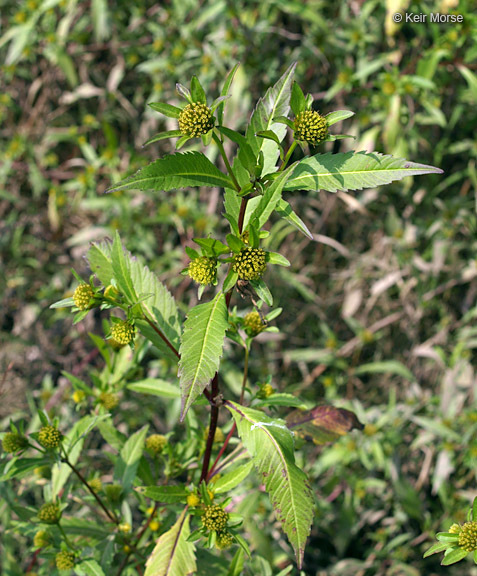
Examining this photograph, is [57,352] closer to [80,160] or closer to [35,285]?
[35,285]

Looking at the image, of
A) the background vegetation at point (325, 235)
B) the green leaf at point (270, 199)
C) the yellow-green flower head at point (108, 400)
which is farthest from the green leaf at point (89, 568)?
the background vegetation at point (325, 235)

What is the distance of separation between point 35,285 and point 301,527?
8.10 ft

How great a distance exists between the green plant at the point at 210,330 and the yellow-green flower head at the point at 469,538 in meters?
0.25

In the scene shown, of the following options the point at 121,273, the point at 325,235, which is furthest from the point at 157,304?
the point at 325,235

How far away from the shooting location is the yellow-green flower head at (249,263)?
789 mm

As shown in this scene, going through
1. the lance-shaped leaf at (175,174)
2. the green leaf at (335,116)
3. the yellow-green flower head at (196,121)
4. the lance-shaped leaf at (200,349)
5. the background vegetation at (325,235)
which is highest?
the yellow-green flower head at (196,121)

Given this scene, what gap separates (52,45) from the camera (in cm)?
278

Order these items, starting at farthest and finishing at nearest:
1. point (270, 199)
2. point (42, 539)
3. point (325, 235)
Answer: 1. point (325, 235)
2. point (42, 539)
3. point (270, 199)

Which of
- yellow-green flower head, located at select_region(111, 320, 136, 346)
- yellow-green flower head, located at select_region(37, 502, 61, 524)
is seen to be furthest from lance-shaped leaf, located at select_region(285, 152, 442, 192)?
yellow-green flower head, located at select_region(37, 502, 61, 524)

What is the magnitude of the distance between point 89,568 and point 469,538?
2.31 feet

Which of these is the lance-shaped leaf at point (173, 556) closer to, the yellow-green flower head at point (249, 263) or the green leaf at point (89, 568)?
the green leaf at point (89, 568)

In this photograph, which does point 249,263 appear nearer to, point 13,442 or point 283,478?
point 283,478

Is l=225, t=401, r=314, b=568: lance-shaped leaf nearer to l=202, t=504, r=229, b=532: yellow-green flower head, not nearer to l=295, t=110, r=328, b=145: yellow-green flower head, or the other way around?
l=202, t=504, r=229, b=532: yellow-green flower head

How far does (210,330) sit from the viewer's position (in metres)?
0.78
